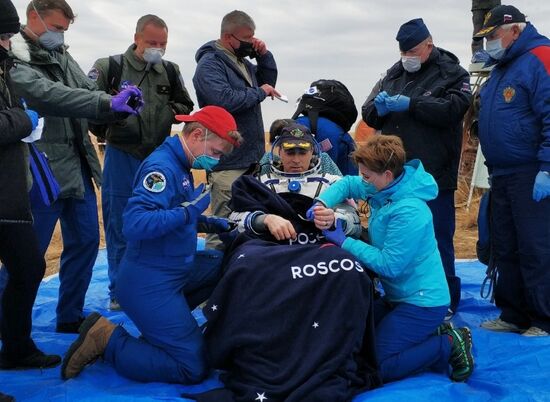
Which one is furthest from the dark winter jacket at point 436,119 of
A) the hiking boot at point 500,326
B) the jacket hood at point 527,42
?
the hiking boot at point 500,326

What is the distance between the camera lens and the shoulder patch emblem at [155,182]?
2.99m

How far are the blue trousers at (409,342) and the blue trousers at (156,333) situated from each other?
905 millimetres

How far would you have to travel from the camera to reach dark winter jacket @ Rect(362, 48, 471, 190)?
413cm

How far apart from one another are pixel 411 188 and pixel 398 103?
1.16 metres

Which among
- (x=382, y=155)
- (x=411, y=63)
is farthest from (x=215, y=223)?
(x=411, y=63)

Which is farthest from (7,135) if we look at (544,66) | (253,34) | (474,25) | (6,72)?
(474,25)

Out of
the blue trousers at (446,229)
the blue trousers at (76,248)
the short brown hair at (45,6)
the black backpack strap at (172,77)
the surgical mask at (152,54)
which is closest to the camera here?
the short brown hair at (45,6)

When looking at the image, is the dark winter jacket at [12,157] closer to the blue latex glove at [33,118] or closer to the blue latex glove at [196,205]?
the blue latex glove at [33,118]

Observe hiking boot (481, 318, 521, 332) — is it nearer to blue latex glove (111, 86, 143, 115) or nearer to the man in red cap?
the man in red cap

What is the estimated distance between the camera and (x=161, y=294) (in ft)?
10.2

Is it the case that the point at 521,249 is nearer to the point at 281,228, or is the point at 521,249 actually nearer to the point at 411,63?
the point at 411,63

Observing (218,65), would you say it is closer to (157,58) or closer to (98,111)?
(157,58)

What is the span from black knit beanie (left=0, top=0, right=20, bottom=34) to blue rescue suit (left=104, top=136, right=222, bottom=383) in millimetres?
865

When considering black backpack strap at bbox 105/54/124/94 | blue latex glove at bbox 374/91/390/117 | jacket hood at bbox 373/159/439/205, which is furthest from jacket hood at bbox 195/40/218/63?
jacket hood at bbox 373/159/439/205
